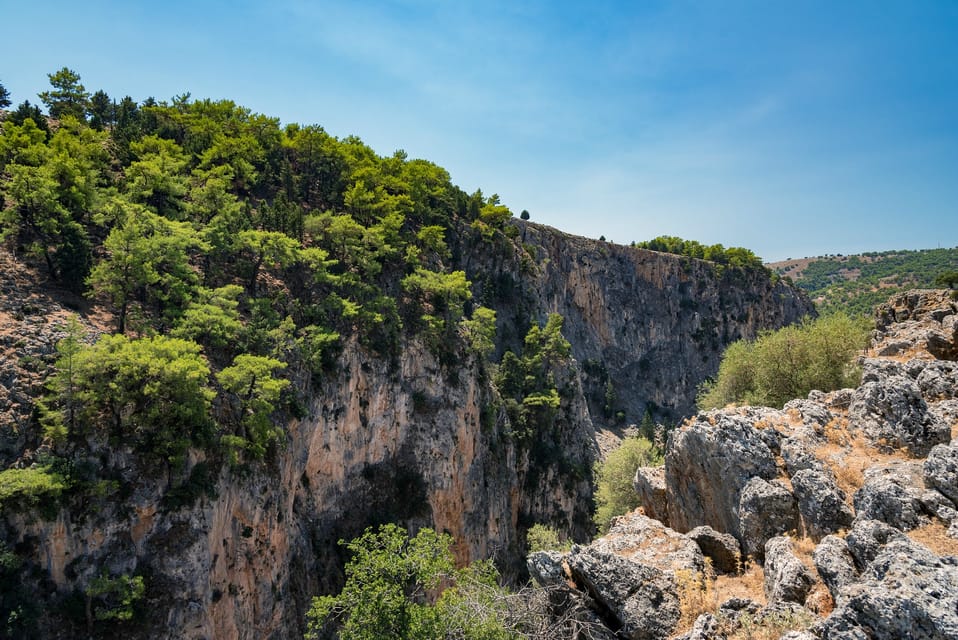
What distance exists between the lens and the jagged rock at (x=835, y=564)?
30.1 ft

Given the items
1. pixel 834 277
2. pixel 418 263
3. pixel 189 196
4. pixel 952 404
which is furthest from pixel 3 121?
pixel 834 277

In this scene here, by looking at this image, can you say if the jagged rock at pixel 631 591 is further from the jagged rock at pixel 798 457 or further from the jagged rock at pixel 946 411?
the jagged rock at pixel 946 411

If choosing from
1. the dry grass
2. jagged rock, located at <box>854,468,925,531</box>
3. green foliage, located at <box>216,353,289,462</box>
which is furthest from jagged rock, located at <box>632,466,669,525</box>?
green foliage, located at <box>216,353,289,462</box>

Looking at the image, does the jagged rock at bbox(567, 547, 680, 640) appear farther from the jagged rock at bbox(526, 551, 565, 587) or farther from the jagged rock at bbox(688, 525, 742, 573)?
the jagged rock at bbox(688, 525, 742, 573)

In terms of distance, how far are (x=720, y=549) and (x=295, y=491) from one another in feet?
80.4

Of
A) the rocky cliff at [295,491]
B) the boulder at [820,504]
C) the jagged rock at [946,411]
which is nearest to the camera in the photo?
the boulder at [820,504]

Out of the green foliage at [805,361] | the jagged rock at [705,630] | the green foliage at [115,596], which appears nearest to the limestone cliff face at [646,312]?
the green foliage at [805,361]

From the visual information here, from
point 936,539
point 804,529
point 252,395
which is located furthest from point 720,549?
point 252,395

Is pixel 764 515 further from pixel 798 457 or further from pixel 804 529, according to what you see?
pixel 798 457

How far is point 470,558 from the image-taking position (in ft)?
127

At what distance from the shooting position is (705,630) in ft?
30.1

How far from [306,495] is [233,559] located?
6680 millimetres

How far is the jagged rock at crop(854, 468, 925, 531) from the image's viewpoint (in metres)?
9.74

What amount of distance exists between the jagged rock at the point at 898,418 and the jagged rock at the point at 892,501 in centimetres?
204
